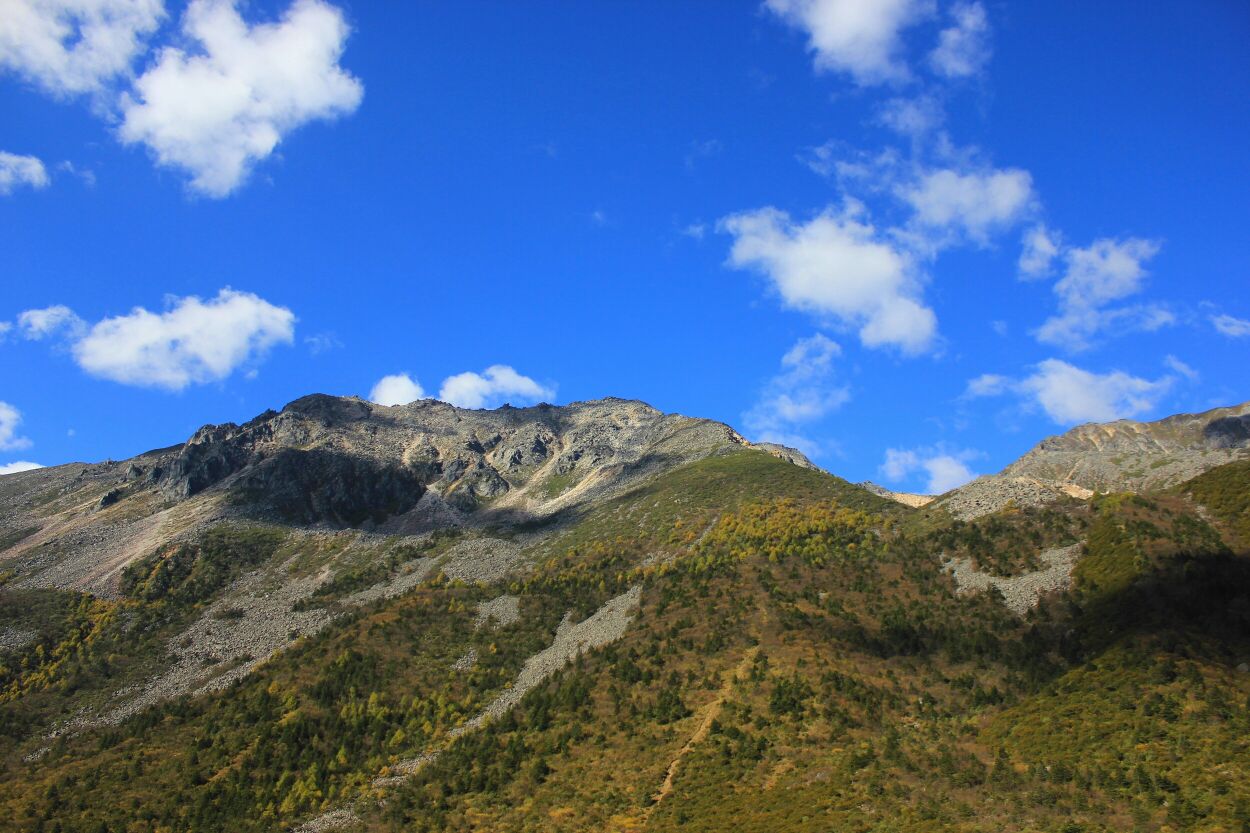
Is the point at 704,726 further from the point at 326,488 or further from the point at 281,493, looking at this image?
the point at 326,488

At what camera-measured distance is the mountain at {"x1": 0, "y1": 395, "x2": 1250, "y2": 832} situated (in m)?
50.4

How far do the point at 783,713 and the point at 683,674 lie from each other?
1186 cm

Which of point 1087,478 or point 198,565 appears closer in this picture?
point 198,565

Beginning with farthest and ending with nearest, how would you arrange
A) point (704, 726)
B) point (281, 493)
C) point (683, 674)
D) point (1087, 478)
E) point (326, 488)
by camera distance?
point (1087, 478) < point (326, 488) < point (281, 493) < point (683, 674) < point (704, 726)

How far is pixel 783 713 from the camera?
2451 inches

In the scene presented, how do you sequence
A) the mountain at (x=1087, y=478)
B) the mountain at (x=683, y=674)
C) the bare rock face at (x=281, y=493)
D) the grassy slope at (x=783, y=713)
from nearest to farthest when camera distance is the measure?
the grassy slope at (x=783, y=713) → the mountain at (x=683, y=674) → the mountain at (x=1087, y=478) → the bare rock face at (x=281, y=493)

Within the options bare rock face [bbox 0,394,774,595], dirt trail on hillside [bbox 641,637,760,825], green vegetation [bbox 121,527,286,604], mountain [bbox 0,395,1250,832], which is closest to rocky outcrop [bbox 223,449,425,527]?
bare rock face [bbox 0,394,774,595]

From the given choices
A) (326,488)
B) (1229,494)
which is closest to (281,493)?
(326,488)

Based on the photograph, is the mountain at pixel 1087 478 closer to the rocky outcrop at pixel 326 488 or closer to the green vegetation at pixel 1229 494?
the green vegetation at pixel 1229 494

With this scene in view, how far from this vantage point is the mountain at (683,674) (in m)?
50.4

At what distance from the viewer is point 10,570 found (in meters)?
135

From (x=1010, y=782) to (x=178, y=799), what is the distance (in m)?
66.6

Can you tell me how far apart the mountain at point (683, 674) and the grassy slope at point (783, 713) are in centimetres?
29

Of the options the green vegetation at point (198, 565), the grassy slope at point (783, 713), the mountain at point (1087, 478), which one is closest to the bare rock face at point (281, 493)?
the green vegetation at point (198, 565)
